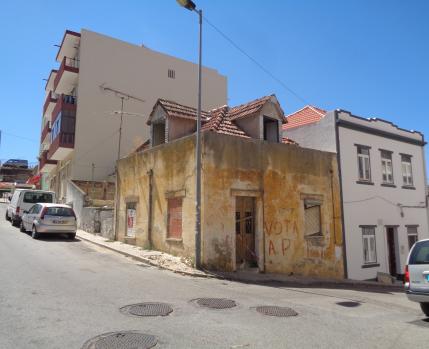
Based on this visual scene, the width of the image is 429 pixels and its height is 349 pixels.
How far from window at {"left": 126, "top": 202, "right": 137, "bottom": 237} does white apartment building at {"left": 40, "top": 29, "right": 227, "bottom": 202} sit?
42.0 ft

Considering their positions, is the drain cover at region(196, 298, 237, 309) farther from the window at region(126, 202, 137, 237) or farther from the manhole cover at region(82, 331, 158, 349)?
the window at region(126, 202, 137, 237)

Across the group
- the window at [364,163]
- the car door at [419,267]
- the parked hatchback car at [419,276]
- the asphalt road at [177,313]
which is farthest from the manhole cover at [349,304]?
the window at [364,163]

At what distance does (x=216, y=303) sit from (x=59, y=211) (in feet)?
38.6

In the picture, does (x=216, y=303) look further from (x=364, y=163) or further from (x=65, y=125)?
(x=65, y=125)

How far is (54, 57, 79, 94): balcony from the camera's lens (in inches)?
1139

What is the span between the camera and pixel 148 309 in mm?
6867

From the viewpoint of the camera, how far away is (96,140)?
95.3 ft

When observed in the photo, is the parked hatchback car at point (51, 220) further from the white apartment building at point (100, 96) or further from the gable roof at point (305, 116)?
the gable roof at point (305, 116)

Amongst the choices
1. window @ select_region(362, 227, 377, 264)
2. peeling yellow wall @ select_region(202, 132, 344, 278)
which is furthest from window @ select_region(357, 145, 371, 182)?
peeling yellow wall @ select_region(202, 132, 344, 278)

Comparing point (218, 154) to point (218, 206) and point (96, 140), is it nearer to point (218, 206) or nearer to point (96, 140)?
point (218, 206)

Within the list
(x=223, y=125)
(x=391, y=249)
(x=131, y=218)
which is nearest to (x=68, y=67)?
(x=131, y=218)

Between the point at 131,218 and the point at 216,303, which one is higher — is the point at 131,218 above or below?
above

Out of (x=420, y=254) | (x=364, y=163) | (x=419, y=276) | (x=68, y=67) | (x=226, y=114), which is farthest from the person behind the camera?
(x=68, y=67)

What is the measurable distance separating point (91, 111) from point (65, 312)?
24.9m
